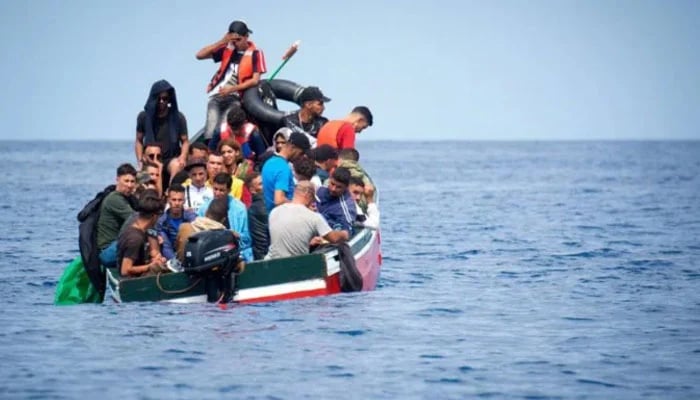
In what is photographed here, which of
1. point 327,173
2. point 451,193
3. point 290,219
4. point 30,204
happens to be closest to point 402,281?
point 327,173

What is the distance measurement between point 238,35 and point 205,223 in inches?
196

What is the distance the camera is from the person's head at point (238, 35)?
66.6 feet

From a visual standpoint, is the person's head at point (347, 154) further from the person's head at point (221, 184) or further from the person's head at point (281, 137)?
the person's head at point (221, 184)

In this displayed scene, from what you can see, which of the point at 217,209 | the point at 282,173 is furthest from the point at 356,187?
the point at 217,209

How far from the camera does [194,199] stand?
16953 millimetres

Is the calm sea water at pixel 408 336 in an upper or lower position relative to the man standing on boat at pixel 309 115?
lower

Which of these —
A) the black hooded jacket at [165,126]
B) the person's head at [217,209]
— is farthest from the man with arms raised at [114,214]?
the black hooded jacket at [165,126]

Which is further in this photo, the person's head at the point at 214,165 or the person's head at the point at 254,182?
the person's head at the point at 254,182

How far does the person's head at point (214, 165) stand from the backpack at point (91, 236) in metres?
1.22

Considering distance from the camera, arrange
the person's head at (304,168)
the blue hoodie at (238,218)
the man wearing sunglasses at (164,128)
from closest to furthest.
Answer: the blue hoodie at (238,218)
the person's head at (304,168)
the man wearing sunglasses at (164,128)

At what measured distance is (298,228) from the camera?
666 inches

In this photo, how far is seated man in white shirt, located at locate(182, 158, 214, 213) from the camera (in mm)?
16875

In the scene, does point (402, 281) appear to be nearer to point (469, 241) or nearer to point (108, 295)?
point (108, 295)

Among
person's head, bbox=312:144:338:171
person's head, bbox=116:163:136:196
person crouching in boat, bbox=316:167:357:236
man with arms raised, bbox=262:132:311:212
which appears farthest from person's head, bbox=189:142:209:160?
person crouching in boat, bbox=316:167:357:236
